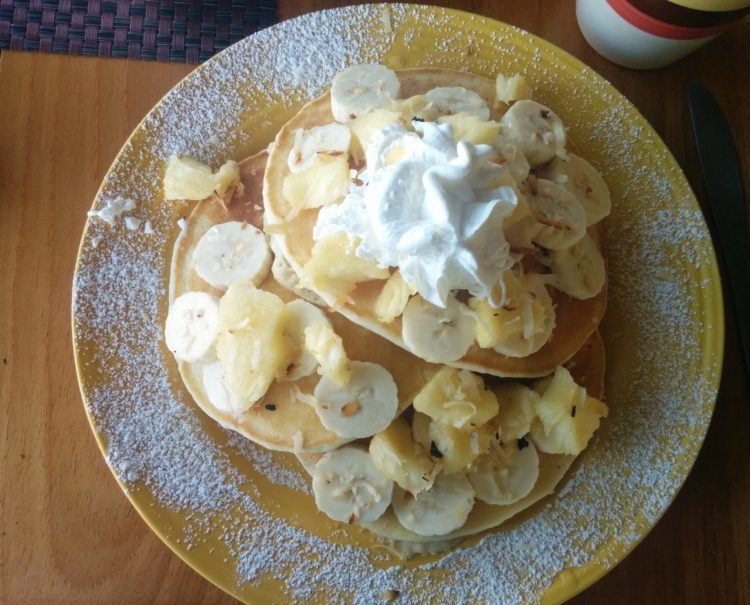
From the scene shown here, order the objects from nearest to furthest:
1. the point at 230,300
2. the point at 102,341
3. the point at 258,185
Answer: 1. the point at 230,300
2. the point at 102,341
3. the point at 258,185

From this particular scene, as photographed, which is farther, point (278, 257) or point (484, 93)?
point (484, 93)

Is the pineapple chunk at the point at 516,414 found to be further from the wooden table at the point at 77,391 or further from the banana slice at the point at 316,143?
the banana slice at the point at 316,143

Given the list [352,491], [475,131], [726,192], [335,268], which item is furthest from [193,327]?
[726,192]

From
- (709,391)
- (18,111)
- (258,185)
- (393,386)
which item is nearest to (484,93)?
(258,185)

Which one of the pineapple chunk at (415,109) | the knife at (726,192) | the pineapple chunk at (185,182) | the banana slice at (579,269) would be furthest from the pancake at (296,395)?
the knife at (726,192)

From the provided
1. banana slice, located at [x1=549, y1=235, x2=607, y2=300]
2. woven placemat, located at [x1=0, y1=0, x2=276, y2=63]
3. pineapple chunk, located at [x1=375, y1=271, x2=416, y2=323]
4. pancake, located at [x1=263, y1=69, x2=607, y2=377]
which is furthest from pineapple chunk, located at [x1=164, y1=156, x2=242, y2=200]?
banana slice, located at [x1=549, y1=235, x2=607, y2=300]

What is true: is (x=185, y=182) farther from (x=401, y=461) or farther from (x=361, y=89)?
(x=401, y=461)

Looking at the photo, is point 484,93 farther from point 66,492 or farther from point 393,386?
point 66,492
